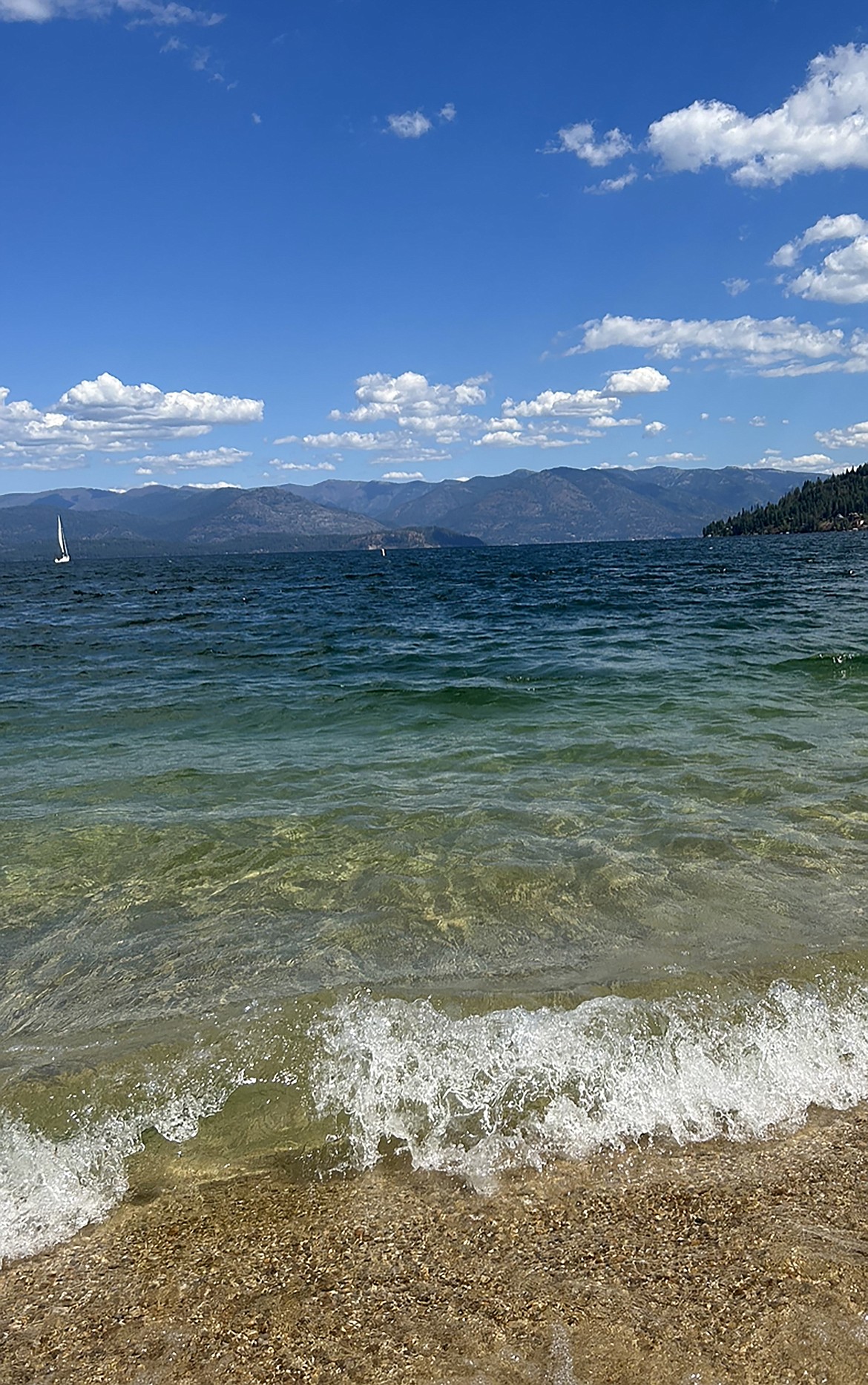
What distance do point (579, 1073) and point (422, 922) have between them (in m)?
2.47

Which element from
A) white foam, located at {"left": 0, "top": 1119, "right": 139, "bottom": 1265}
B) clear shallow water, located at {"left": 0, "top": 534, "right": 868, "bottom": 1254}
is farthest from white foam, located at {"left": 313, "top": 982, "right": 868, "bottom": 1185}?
white foam, located at {"left": 0, "top": 1119, "right": 139, "bottom": 1265}

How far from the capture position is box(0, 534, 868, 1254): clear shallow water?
15.2ft

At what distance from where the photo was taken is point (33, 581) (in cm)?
7150

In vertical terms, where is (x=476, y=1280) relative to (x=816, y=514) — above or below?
below

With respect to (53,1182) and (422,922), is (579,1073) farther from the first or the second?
(53,1182)

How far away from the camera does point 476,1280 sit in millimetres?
3430

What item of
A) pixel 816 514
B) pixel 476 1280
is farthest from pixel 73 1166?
pixel 816 514

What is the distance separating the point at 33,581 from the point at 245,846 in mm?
74661

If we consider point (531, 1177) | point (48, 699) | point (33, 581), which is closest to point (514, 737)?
point (531, 1177)

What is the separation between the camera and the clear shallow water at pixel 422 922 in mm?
4625

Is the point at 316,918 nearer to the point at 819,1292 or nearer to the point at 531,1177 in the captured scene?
the point at 531,1177

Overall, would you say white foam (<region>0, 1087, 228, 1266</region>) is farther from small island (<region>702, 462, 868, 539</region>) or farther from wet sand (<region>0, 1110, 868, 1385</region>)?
small island (<region>702, 462, 868, 539</region>)

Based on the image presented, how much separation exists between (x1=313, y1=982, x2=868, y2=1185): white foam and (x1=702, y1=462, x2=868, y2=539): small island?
7516 inches

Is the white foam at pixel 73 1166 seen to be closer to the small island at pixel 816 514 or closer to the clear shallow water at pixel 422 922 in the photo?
the clear shallow water at pixel 422 922
